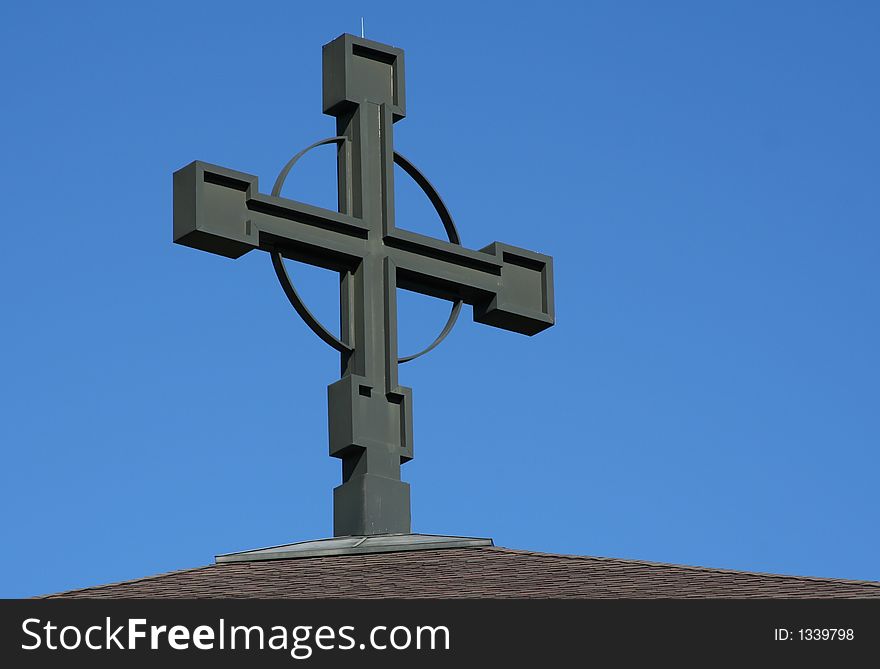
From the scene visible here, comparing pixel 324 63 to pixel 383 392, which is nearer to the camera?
pixel 383 392

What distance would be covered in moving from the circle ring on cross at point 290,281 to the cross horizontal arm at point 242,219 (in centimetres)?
11

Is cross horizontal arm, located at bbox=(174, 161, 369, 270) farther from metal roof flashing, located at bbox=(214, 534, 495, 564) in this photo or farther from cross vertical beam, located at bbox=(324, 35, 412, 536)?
metal roof flashing, located at bbox=(214, 534, 495, 564)

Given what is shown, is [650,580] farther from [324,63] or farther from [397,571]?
[324,63]

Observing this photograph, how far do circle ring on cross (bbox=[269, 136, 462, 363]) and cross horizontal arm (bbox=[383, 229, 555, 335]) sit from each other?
138mm

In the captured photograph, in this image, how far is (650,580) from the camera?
454 inches

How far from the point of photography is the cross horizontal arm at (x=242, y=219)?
44.6 ft

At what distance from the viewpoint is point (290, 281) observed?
13.6 meters

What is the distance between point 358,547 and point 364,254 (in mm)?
2189

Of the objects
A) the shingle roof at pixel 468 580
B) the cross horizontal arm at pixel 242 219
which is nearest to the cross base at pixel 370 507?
the shingle roof at pixel 468 580

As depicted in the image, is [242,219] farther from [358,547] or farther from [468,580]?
Result: [468,580]

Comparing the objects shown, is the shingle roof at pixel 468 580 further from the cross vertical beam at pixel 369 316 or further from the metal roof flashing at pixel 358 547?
Answer: the cross vertical beam at pixel 369 316
